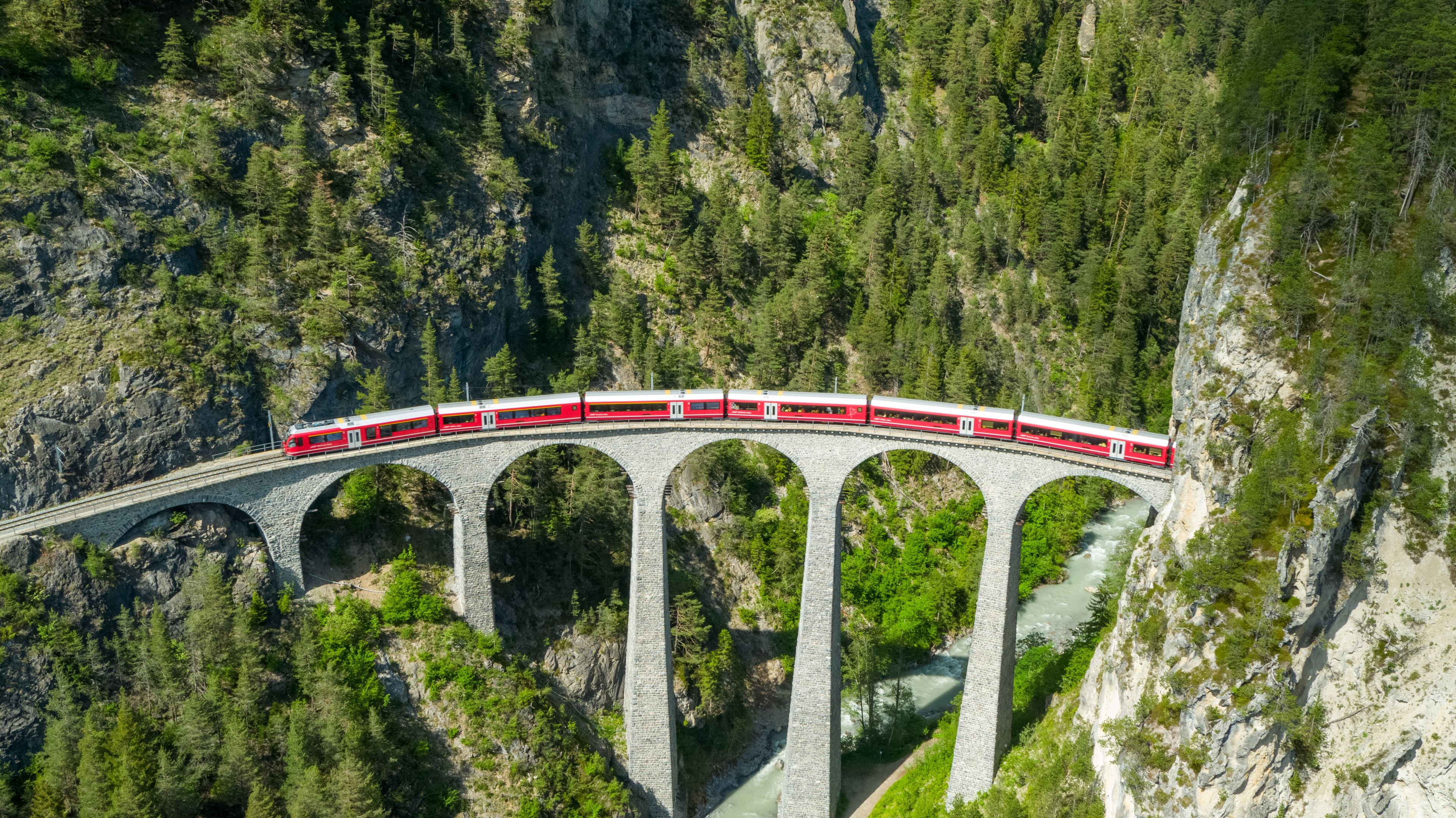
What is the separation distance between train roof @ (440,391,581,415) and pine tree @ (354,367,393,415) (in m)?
4.89

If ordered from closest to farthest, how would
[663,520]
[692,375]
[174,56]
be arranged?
[663,520]
[174,56]
[692,375]

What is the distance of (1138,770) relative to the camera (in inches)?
1478

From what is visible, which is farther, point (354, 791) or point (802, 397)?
point (802, 397)

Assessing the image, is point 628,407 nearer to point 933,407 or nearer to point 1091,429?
point 933,407

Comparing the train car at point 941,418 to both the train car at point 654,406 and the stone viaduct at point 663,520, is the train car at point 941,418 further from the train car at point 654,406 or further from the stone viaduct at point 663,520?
the train car at point 654,406

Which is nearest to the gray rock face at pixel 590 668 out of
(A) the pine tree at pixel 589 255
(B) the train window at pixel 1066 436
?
(B) the train window at pixel 1066 436

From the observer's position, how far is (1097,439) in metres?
44.0

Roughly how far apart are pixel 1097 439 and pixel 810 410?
44.4 feet

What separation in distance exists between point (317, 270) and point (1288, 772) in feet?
171

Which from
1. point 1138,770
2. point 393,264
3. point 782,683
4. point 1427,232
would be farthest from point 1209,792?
point 393,264

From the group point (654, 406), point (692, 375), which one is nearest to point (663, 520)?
point (654, 406)

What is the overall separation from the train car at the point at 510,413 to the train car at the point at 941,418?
1514 centimetres

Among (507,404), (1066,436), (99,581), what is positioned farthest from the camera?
(507,404)

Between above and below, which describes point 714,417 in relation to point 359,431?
below
